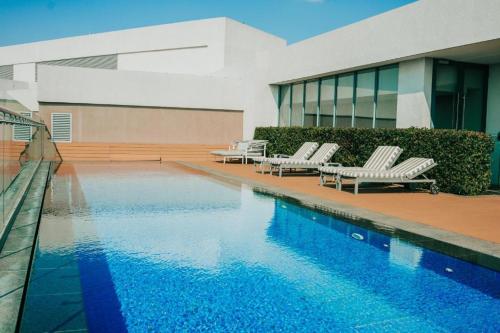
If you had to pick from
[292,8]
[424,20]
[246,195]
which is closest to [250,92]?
[424,20]

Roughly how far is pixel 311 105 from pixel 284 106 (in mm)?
2413

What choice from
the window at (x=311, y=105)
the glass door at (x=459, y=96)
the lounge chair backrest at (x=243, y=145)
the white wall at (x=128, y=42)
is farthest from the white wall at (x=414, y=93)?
the white wall at (x=128, y=42)

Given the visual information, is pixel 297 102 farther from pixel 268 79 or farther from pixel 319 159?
pixel 319 159

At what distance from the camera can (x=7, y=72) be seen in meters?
40.3

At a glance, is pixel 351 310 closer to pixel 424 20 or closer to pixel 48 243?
pixel 48 243

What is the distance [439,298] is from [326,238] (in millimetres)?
2083

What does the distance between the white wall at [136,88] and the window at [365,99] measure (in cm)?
836

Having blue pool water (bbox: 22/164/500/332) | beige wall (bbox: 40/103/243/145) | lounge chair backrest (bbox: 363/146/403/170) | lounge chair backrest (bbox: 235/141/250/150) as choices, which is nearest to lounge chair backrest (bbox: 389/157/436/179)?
lounge chair backrest (bbox: 363/146/403/170)

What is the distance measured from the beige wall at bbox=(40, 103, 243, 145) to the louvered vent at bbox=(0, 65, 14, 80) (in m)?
24.6

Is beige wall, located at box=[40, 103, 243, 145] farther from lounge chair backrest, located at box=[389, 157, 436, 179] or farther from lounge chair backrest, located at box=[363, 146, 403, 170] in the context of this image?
lounge chair backrest, located at box=[389, 157, 436, 179]

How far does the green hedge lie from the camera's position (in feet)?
31.1

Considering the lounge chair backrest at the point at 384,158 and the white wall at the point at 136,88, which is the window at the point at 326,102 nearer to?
the lounge chair backrest at the point at 384,158

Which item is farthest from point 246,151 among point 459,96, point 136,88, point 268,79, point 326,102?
point 459,96

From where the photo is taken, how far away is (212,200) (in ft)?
28.8
